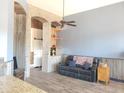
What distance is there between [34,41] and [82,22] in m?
3.22

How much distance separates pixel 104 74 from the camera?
4.63 metres

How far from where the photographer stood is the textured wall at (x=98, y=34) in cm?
500

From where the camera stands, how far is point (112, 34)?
16.9 feet

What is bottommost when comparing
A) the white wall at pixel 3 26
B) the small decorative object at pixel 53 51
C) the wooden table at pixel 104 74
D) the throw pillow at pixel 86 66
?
the wooden table at pixel 104 74

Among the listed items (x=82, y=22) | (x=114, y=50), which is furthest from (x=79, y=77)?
(x=82, y=22)

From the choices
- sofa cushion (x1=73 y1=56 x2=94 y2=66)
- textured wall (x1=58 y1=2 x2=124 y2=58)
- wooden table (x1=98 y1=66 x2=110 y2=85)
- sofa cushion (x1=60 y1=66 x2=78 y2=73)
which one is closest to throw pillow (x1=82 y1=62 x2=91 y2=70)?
sofa cushion (x1=73 y1=56 x2=94 y2=66)

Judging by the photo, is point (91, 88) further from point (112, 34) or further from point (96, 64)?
point (112, 34)

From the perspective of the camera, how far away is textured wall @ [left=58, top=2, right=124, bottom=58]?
5.00m

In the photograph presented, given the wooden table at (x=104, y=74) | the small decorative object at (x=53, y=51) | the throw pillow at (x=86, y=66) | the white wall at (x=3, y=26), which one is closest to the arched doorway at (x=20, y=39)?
the small decorative object at (x=53, y=51)

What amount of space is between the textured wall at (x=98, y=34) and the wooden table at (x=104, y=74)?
0.86 m

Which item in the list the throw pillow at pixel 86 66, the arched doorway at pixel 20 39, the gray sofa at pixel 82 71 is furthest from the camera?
the throw pillow at pixel 86 66

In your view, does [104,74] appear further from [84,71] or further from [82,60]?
[82,60]

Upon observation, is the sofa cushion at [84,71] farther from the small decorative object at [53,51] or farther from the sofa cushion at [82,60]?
the small decorative object at [53,51]

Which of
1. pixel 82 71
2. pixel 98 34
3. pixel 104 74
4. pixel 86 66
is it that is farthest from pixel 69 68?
pixel 98 34
